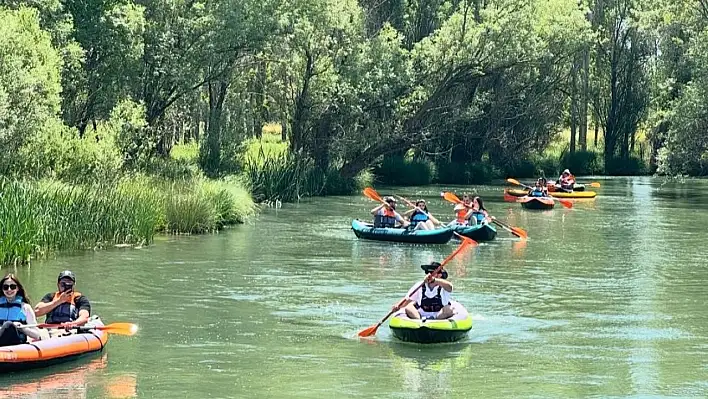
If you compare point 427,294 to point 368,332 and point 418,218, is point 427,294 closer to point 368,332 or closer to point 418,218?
point 368,332

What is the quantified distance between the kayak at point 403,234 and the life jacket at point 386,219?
7.0 inches

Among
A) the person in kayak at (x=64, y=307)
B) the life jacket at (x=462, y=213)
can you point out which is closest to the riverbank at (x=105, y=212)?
the life jacket at (x=462, y=213)

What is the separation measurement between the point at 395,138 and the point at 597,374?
31.9 metres

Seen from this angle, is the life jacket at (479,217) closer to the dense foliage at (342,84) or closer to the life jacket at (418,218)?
the life jacket at (418,218)

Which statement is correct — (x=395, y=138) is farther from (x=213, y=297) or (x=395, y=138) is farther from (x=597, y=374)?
(x=597, y=374)

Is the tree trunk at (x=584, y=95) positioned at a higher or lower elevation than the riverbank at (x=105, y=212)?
higher

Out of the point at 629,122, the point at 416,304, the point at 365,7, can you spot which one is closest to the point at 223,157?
the point at 365,7

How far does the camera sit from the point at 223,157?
36.7 meters

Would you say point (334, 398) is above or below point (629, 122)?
below

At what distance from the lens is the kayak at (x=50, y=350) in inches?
469

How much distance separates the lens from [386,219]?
87.9ft

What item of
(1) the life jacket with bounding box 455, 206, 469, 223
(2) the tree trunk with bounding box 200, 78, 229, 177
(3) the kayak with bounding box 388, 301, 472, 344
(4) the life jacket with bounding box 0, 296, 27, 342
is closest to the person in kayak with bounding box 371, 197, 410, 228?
(1) the life jacket with bounding box 455, 206, 469, 223

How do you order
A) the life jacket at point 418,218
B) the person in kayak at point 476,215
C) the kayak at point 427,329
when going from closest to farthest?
the kayak at point 427,329, the life jacket at point 418,218, the person in kayak at point 476,215

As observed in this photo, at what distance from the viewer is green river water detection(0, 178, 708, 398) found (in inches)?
486
